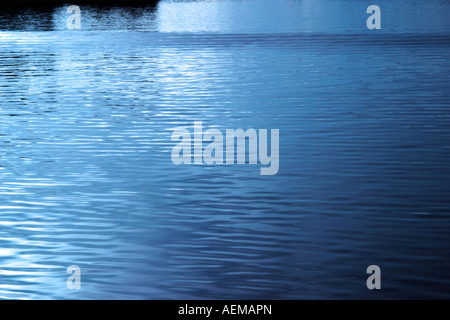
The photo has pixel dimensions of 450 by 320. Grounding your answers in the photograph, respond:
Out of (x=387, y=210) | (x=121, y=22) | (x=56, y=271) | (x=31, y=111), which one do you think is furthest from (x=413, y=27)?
(x=56, y=271)

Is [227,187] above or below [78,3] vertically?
below

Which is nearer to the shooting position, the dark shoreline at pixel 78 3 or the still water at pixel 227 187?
the still water at pixel 227 187

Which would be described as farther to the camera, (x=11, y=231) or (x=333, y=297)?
(x=11, y=231)

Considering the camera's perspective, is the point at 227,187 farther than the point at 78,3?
No

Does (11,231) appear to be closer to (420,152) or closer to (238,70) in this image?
(420,152)

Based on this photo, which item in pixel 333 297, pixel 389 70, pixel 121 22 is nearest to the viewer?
pixel 333 297

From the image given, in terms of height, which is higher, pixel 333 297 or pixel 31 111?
pixel 31 111

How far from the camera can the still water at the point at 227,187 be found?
39.3ft

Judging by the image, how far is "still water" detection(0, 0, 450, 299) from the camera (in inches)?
471

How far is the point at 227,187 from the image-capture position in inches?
674

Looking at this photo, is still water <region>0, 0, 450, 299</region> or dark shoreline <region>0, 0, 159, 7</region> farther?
dark shoreline <region>0, 0, 159, 7</region>

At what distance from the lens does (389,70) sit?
3797 cm

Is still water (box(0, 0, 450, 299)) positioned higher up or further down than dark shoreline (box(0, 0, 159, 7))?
further down

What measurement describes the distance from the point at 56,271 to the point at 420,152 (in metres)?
10.9
